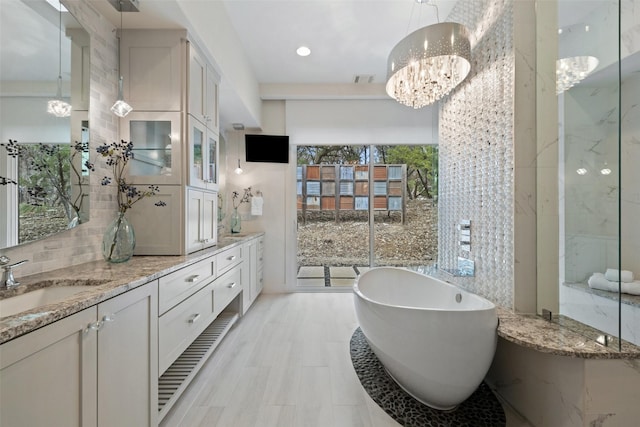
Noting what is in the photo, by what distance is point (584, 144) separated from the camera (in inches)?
63.3

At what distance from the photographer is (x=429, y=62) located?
1.83 meters

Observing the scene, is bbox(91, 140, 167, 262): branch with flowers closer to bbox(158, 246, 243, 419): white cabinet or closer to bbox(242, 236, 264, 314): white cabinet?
bbox(158, 246, 243, 419): white cabinet

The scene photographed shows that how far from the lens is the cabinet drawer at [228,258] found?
2213 mm

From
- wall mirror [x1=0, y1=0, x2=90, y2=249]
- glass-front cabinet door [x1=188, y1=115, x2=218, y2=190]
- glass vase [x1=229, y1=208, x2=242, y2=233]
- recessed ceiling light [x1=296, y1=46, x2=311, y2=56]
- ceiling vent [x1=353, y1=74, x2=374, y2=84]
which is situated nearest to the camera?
wall mirror [x1=0, y1=0, x2=90, y2=249]

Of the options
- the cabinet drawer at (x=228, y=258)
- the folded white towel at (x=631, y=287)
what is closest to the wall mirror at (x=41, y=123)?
the cabinet drawer at (x=228, y=258)

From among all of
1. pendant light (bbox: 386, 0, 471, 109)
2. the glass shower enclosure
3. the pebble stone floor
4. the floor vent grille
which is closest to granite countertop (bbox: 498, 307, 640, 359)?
the glass shower enclosure

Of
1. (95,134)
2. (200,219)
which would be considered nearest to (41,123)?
(95,134)

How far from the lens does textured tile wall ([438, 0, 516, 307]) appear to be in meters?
1.75

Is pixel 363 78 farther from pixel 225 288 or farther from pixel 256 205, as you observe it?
pixel 225 288

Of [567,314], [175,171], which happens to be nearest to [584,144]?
[567,314]

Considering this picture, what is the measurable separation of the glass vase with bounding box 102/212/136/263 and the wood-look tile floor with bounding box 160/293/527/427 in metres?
0.98

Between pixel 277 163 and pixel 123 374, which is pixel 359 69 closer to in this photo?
pixel 277 163

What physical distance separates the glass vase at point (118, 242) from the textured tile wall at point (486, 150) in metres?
2.42

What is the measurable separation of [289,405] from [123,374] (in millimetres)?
981
